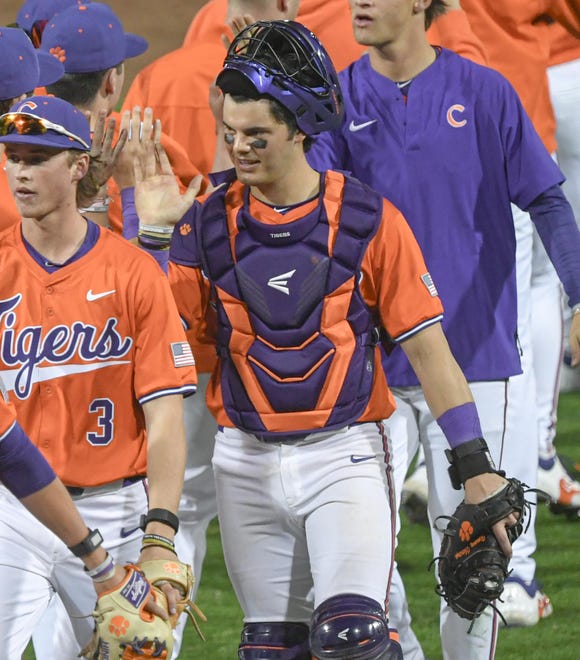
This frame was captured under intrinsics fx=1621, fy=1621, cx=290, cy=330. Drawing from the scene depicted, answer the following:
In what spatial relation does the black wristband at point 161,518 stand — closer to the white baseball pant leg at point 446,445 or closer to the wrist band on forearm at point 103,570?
the wrist band on forearm at point 103,570

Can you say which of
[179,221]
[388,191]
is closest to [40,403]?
[179,221]

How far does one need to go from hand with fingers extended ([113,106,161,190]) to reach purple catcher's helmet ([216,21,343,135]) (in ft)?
1.76

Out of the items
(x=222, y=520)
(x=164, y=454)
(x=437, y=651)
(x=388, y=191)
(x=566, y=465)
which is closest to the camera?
(x=164, y=454)

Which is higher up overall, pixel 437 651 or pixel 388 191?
pixel 388 191

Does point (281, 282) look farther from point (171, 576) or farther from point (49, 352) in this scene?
point (171, 576)

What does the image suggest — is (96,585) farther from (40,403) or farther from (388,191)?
(388,191)

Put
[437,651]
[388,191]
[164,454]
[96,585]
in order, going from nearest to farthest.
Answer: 1. [96,585]
2. [164,454]
3. [388,191]
4. [437,651]

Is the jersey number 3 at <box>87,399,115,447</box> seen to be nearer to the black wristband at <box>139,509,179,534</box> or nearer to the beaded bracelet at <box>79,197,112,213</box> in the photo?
the black wristband at <box>139,509,179,534</box>

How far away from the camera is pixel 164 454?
13.3 ft

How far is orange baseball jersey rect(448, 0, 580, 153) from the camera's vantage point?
673 centimetres

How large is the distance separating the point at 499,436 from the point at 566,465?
261cm

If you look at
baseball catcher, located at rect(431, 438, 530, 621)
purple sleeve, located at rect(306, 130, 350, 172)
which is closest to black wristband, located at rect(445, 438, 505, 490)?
baseball catcher, located at rect(431, 438, 530, 621)

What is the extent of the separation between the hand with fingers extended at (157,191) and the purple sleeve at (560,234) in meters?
1.05

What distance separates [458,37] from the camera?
573cm
